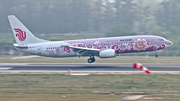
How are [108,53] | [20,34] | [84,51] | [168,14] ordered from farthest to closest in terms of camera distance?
[168,14]
[20,34]
[84,51]
[108,53]

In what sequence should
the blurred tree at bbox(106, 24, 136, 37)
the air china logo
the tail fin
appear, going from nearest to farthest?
the tail fin
the air china logo
the blurred tree at bbox(106, 24, 136, 37)

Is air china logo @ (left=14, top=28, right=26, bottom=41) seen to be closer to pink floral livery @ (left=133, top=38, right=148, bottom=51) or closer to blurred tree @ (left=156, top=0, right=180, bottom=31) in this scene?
pink floral livery @ (left=133, top=38, right=148, bottom=51)

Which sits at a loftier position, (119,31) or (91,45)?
(119,31)

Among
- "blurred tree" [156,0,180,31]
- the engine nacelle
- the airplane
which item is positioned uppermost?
"blurred tree" [156,0,180,31]

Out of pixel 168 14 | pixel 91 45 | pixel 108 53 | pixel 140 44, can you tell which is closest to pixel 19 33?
pixel 91 45

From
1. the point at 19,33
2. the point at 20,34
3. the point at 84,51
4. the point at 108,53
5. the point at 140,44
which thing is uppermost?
the point at 19,33

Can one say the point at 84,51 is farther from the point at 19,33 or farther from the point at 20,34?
the point at 19,33

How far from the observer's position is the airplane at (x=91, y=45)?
37469 millimetres

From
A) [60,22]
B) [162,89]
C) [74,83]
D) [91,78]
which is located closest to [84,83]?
[74,83]

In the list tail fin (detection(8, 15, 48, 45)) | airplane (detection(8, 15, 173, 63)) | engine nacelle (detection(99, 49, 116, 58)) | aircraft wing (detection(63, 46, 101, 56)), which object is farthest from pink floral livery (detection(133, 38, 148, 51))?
tail fin (detection(8, 15, 48, 45))

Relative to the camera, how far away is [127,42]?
37.6 meters

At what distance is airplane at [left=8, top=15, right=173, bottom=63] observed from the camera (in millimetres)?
37469

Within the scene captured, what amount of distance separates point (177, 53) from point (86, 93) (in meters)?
46.4

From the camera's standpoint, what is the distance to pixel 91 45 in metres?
38.3
